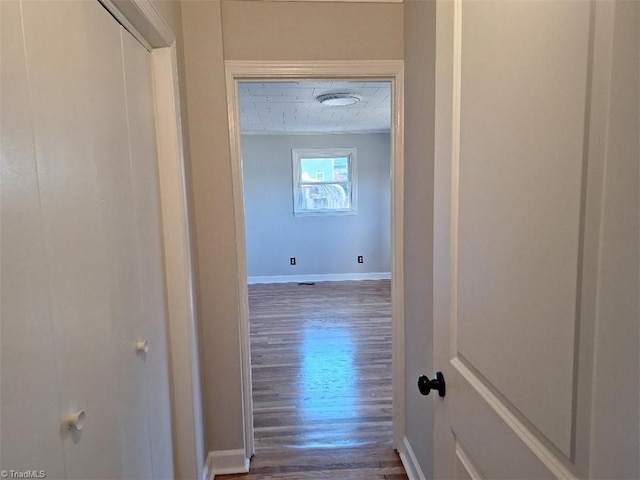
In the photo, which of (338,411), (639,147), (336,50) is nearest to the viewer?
(639,147)

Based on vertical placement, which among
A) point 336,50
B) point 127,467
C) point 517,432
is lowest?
→ point 127,467

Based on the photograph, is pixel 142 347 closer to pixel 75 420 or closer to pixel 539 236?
pixel 75 420

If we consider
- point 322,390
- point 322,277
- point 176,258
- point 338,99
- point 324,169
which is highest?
point 338,99

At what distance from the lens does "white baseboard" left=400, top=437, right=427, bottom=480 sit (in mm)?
1847

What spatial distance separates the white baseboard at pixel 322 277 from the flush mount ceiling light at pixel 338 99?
309 cm

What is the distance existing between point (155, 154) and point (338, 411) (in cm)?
197

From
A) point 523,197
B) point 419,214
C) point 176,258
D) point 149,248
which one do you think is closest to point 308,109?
point 419,214

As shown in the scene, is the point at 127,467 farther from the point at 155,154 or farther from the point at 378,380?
the point at 378,380

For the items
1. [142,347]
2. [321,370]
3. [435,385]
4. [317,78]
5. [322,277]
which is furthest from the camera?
[322,277]

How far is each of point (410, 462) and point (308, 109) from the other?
329cm

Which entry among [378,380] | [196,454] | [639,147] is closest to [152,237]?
[196,454]

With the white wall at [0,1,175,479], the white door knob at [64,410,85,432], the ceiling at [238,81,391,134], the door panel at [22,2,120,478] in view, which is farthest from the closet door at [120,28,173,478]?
the ceiling at [238,81,391,134]

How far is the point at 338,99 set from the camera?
3.46m

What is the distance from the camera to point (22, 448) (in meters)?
0.66
